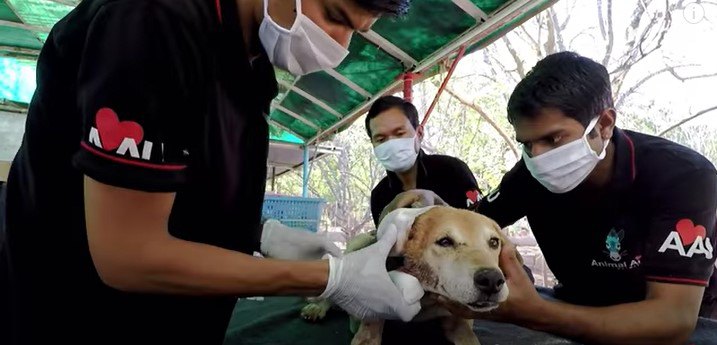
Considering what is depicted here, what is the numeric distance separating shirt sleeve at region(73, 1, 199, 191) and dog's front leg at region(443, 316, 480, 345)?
1334 millimetres

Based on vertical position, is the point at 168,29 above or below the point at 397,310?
Answer: above

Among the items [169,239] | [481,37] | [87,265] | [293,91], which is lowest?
[293,91]

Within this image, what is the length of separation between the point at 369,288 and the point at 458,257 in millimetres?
456

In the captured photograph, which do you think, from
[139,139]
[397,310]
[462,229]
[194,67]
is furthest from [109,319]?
[462,229]

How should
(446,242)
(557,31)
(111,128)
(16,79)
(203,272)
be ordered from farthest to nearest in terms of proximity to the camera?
(557,31)
(16,79)
(446,242)
(203,272)
(111,128)

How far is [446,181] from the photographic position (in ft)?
10.3

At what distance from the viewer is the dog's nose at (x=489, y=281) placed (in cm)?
131

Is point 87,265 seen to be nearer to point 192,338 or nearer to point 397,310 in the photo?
point 192,338

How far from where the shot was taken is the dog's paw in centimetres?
198

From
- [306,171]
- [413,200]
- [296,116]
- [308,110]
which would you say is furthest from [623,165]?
[306,171]

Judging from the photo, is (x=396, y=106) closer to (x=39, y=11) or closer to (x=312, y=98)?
(x=312, y=98)

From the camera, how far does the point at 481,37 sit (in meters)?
2.93

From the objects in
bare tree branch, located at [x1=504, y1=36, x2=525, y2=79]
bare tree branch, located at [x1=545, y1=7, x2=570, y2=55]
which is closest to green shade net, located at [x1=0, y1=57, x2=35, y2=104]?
bare tree branch, located at [x1=504, y1=36, x2=525, y2=79]

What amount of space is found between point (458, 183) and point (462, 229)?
61.8 inches
